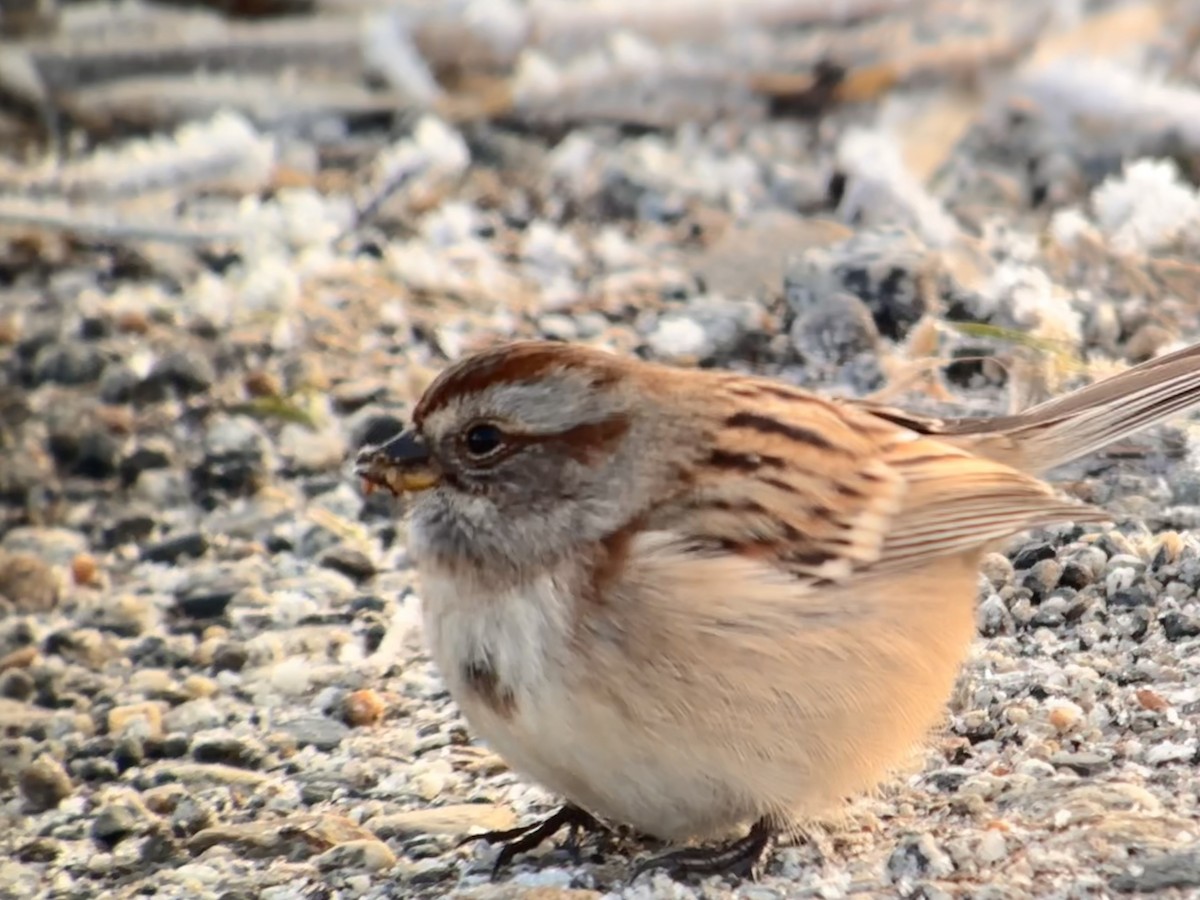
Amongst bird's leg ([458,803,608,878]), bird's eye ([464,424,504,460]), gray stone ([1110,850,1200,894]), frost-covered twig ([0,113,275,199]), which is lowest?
gray stone ([1110,850,1200,894])

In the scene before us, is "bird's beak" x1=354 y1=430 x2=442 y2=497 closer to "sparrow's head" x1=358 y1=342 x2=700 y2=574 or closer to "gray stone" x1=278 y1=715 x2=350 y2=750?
"sparrow's head" x1=358 y1=342 x2=700 y2=574

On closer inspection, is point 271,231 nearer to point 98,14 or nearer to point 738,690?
point 98,14

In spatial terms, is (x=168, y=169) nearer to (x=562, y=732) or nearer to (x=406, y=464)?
(x=406, y=464)

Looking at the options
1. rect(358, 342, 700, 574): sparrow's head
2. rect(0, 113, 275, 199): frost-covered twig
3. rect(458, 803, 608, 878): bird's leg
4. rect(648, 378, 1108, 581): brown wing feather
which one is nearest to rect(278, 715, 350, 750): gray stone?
rect(458, 803, 608, 878): bird's leg

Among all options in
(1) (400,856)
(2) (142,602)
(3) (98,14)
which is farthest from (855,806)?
(3) (98,14)

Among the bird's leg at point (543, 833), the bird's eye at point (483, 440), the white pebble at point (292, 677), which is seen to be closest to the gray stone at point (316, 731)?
the white pebble at point (292, 677)
